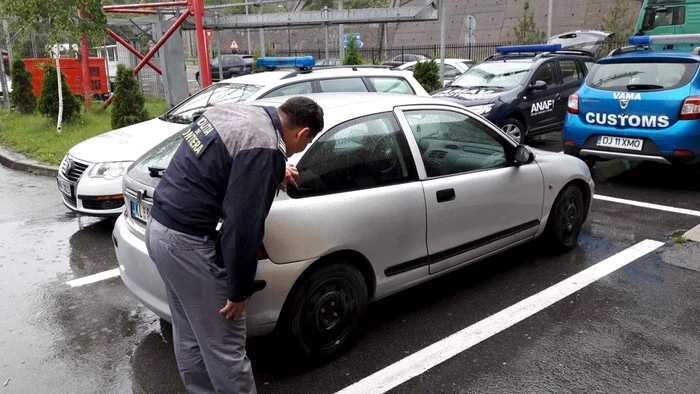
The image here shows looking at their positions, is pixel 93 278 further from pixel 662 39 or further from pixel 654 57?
pixel 662 39

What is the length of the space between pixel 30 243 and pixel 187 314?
4.11 metres

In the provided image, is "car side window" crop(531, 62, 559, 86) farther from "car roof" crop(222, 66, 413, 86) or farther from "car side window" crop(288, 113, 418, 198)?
"car side window" crop(288, 113, 418, 198)

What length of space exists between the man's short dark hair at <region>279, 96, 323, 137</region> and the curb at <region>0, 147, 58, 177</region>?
756 centimetres

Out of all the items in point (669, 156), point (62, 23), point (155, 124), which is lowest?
point (669, 156)

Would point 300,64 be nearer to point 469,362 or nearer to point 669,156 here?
point 669,156

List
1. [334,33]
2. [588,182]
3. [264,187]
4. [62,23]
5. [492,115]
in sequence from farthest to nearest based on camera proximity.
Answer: [334,33]
[62,23]
[492,115]
[588,182]
[264,187]

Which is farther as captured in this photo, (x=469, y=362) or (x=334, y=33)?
(x=334, y=33)

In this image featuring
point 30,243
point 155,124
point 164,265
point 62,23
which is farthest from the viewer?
point 62,23

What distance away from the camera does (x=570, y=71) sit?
1085 cm

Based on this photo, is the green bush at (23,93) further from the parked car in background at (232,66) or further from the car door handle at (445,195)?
the parked car in background at (232,66)

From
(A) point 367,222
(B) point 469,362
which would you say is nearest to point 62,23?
(A) point 367,222

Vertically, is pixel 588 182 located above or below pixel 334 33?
below

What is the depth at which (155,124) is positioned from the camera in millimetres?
6750

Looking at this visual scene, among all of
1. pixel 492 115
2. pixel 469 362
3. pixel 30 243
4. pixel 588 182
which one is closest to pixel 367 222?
pixel 469 362
